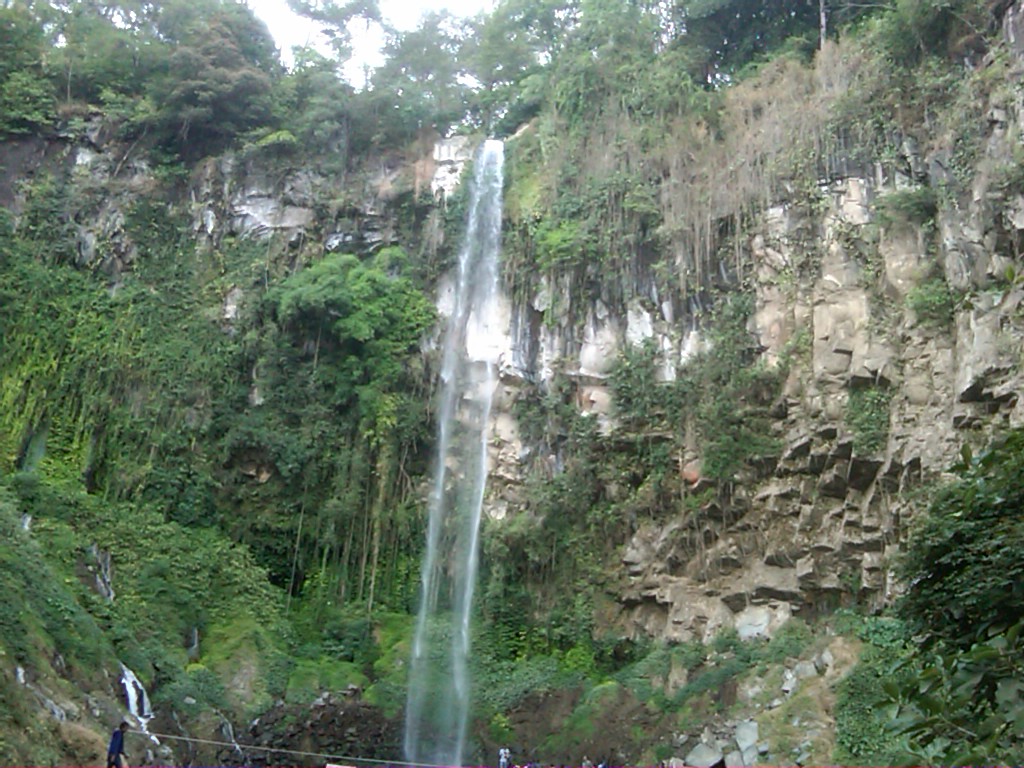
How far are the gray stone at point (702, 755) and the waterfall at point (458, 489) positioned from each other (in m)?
4.22

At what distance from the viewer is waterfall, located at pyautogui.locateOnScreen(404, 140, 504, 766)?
19969mm

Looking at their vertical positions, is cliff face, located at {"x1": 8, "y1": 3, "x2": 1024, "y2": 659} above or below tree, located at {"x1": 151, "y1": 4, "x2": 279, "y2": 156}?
below

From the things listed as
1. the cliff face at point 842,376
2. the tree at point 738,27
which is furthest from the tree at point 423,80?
the cliff face at point 842,376

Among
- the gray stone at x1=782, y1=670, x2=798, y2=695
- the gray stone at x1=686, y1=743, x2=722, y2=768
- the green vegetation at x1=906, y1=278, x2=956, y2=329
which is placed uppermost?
the green vegetation at x1=906, y1=278, x2=956, y2=329

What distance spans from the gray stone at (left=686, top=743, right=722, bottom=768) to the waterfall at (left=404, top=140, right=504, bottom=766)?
166 inches

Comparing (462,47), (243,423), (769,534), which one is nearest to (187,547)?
(243,423)

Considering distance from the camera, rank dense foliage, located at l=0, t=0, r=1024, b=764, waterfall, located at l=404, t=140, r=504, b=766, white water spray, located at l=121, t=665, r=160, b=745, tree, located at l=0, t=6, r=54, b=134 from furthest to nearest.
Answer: tree, located at l=0, t=6, r=54, b=134
waterfall, located at l=404, t=140, r=504, b=766
dense foliage, located at l=0, t=0, r=1024, b=764
white water spray, located at l=121, t=665, r=160, b=745

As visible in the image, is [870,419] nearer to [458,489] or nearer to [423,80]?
[458,489]

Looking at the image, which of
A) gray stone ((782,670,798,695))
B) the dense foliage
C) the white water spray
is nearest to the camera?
the white water spray

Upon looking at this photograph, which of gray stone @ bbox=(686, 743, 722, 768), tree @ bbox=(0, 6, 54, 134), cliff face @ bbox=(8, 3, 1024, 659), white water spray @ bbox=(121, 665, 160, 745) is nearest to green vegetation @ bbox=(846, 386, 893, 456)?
cliff face @ bbox=(8, 3, 1024, 659)

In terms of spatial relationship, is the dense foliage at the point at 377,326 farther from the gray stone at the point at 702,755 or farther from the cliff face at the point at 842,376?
the gray stone at the point at 702,755

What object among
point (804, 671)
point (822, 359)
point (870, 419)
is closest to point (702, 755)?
point (804, 671)

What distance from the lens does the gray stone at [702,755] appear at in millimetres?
16797

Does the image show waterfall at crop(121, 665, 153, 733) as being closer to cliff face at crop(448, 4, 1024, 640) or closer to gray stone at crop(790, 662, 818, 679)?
cliff face at crop(448, 4, 1024, 640)
